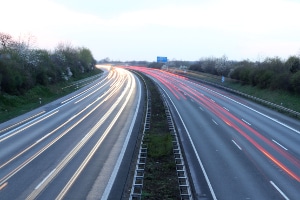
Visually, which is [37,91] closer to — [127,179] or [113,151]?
[113,151]

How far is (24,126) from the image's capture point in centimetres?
2894

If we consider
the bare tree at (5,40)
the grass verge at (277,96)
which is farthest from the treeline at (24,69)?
the grass verge at (277,96)

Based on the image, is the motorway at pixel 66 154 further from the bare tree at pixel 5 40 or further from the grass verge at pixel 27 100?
the bare tree at pixel 5 40

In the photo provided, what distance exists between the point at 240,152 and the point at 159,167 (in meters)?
5.68

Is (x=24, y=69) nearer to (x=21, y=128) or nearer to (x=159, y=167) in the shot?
(x=21, y=128)

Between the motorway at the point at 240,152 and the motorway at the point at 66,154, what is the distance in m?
3.31

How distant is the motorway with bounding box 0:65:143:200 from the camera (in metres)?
14.7

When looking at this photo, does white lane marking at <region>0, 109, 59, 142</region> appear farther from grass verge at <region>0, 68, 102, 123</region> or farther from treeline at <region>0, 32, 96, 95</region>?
treeline at <region>0, 32, 96, 95</region>

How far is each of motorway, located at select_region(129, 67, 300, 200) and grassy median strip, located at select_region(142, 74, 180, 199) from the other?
35.3 inches

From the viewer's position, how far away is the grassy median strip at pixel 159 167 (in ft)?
46.9

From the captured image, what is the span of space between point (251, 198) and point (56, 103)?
32.9m

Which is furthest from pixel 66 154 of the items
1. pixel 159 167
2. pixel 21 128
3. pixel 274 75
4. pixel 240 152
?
pixel 274 75

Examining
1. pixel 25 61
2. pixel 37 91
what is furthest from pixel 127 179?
pixel 25 61

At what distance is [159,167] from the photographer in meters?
17.8
